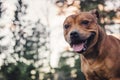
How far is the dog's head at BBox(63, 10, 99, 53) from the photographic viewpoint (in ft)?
22.5

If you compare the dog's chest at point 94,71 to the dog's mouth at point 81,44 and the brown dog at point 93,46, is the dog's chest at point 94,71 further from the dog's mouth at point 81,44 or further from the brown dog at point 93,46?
the dog's mouth at point 81,44

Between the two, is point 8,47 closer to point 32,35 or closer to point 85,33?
point 32,35

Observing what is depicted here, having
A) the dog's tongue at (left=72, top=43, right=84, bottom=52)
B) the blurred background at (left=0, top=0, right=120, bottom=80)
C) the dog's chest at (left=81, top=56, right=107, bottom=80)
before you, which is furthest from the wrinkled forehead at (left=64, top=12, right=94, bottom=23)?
the blurred background at (left=0, top=0, right=120, bottom=80)

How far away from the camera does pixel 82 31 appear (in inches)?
270

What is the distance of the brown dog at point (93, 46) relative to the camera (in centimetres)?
688

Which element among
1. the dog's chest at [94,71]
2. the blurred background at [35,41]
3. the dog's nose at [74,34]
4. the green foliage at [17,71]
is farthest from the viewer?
the green foliage at [17,71]

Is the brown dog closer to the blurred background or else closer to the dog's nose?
the dog's nose

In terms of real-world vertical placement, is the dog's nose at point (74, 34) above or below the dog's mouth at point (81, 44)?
above

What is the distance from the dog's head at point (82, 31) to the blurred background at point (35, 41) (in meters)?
4.36

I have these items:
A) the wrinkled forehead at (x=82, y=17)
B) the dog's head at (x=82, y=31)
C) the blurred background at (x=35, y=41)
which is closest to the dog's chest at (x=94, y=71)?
the dog's head at (x=82, y=31)

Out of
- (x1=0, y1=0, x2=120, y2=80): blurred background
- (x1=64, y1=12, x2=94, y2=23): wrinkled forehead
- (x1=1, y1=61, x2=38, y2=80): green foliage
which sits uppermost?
(x1=64, y1=12, x2=94, y2=23): wrinkled forehead

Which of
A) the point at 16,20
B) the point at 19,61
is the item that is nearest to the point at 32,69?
the point at 19,61

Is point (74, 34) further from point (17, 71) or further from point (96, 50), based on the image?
point (17, 71)

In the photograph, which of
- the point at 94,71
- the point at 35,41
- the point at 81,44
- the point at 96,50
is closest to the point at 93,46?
the point at 96,50
